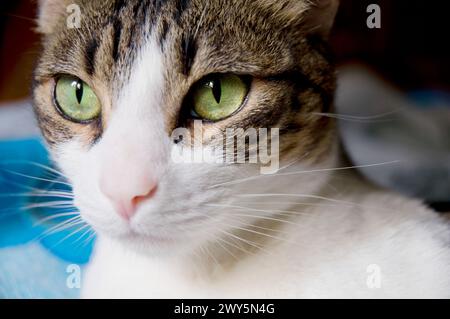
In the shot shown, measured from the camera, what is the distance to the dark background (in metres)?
1.57

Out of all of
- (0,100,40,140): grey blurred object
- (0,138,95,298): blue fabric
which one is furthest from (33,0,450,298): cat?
(0,100,40,140): grey blurred object

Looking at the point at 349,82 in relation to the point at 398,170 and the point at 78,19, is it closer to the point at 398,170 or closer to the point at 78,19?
the point at 398,170

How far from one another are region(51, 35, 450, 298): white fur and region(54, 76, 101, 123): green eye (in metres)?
0.05

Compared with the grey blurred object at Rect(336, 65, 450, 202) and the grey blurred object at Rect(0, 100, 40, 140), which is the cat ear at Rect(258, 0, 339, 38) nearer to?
the grey blurred object at Rect(336, 65, 450, 202)

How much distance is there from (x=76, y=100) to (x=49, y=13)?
0.22 m

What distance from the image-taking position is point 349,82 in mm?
2154

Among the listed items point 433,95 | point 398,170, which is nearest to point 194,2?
point 398,170

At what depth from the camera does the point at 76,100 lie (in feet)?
2.72

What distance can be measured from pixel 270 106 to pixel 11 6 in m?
0.95

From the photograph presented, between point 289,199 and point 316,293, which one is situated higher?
point 289,199

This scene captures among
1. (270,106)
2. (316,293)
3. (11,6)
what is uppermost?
(11,6)

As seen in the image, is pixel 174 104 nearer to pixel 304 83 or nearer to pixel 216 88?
pixel 216 88

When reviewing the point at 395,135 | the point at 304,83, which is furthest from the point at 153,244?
the point at 395,135

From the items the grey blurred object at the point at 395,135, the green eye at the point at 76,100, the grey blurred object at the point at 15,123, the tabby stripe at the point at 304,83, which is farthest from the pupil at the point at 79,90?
the grey blurred object at the point at 395,135
